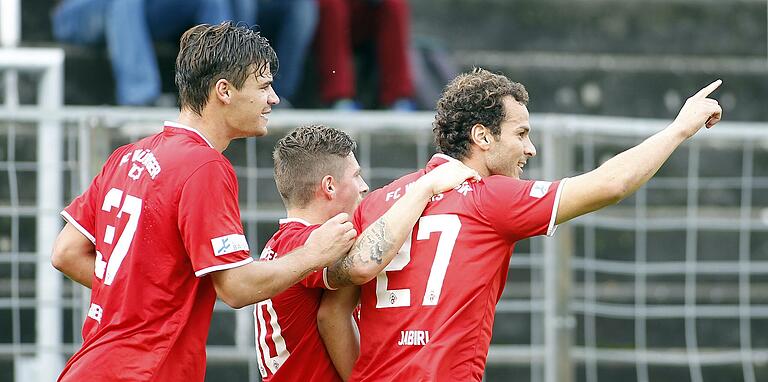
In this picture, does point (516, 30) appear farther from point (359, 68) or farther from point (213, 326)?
point (213, 326)

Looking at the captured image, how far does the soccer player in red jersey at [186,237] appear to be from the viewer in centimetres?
423

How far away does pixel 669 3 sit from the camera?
10203mm

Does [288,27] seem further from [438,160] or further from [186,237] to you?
[186,237]

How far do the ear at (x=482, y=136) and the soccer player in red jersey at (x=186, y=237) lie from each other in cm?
57

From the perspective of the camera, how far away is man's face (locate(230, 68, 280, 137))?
14.6ft

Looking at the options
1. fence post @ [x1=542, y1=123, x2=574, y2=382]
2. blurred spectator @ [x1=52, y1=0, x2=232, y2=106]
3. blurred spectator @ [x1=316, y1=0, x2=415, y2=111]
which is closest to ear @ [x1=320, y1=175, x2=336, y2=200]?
fence post @ [x1=542, y1=123, x2=574, y2=382]

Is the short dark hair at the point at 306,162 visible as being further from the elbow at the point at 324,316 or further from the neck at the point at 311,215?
the elbow at the point at 324,316

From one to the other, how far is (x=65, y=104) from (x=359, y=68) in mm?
2055

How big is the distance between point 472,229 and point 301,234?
0.61 meters

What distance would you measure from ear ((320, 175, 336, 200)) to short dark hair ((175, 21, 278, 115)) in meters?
0.50

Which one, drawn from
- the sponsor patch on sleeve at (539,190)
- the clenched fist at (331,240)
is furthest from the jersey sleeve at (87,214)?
the sponsor patch on sleeve at (539,190)

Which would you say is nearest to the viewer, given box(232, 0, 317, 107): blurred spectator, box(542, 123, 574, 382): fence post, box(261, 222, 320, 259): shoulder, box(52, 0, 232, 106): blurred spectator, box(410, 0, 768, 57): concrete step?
box(261, 222, 320, 259): shoulder

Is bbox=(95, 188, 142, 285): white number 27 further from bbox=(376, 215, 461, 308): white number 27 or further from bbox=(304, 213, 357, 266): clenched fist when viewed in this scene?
bbox=(376, 215, 461, 308): white number 27

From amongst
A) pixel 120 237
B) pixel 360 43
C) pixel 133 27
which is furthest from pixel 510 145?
pixel 360 43
